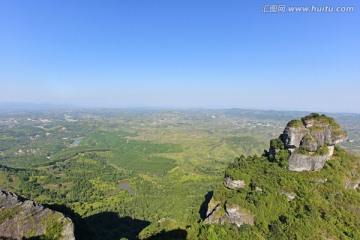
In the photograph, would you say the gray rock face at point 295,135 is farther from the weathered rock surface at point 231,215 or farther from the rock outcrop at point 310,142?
the weathered rock surface at point 231,215

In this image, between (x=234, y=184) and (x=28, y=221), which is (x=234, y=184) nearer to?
(x=234, y=184)

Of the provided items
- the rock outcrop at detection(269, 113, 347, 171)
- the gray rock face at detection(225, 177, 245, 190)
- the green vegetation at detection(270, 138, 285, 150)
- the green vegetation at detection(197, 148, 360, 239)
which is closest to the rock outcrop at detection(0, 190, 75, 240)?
the green vegetation at detection(197, 148, 360, 239)

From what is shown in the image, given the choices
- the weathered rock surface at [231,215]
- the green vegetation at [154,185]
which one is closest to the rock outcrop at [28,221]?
the green vegetation at [154,185]

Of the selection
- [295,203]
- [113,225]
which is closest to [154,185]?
[113,225]

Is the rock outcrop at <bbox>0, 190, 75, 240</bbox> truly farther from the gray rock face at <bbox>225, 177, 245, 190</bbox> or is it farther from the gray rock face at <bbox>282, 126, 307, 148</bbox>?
the gray rock face at <bbox>282, 126, 307, 148</bbox>

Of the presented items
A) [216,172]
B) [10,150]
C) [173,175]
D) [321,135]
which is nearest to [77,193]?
[173,175]

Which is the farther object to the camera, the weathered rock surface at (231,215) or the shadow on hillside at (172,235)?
the weathered rock surface at (231,215)
